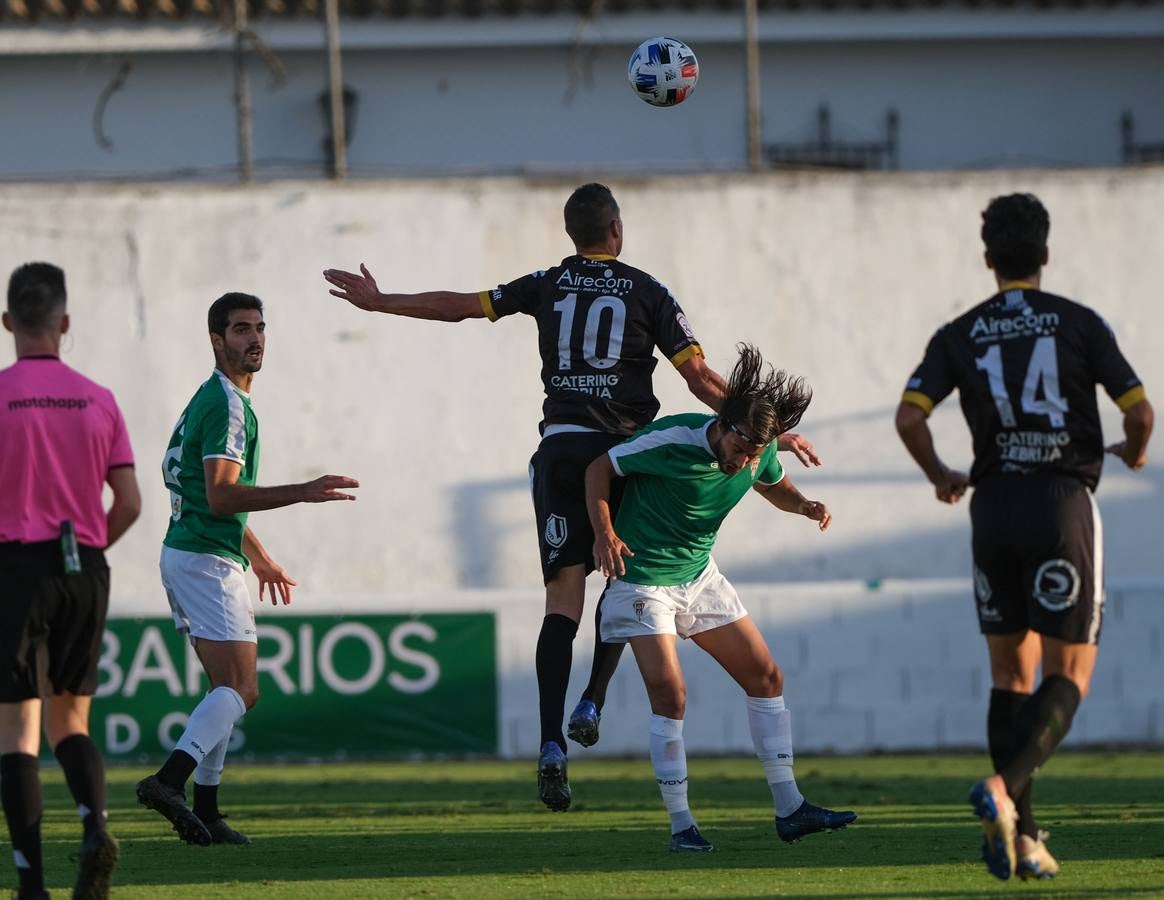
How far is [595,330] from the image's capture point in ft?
25.1

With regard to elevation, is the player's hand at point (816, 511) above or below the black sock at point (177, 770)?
above

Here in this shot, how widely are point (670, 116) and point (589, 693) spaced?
12.8 meters

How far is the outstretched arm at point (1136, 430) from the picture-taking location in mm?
6105

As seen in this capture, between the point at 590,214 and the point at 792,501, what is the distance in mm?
1460

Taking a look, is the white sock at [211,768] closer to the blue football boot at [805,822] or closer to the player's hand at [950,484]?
the blue football boot at [805,822]

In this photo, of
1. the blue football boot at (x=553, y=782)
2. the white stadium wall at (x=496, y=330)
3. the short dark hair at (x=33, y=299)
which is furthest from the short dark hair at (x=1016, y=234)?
the white stadium wall at (x=496, y=330)

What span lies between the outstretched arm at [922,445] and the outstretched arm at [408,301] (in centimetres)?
207

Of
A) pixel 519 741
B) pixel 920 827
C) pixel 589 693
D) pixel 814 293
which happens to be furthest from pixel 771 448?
pixel 814 293

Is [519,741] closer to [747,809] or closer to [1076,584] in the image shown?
[747,809]

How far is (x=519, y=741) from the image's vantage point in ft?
46.8

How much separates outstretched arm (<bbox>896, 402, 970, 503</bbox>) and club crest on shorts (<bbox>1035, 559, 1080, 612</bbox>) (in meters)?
0.39

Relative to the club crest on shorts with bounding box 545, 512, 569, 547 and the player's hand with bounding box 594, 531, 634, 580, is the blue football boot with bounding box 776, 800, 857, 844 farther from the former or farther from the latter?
the club crest on shorts with bounding box 545, 512, 569, 547

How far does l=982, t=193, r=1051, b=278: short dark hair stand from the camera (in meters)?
6.13

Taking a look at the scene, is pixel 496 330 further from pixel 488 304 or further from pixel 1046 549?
pixel 1046 549
